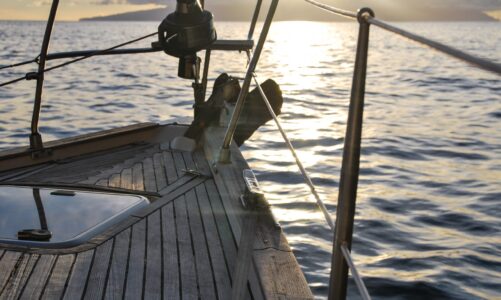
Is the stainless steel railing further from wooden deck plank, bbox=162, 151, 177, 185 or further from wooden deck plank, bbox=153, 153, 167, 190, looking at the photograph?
wooden deck plank, bbox=162, 151, 177, 185

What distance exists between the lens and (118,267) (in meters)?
3.23

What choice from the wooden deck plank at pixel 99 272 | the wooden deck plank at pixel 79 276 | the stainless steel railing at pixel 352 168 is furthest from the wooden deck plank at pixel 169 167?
the stainless steel railing at pixel 352 168

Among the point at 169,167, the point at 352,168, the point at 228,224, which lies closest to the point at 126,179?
the point at 169,167

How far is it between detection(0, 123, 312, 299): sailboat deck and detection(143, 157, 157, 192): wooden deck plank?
0.04ft

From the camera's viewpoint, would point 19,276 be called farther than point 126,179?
No

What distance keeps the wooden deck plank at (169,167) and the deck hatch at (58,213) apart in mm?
536

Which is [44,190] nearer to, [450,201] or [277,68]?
[450,201]

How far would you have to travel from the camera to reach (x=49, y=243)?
11.4 ft

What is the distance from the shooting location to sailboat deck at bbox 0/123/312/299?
2977mm

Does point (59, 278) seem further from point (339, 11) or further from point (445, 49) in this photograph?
point (445, 49)

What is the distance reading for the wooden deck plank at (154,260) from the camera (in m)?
2.99

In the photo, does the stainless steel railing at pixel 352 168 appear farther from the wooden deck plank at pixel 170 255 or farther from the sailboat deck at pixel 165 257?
the wooden deck plank at pixel 170 255

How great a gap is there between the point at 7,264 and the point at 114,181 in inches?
58.9

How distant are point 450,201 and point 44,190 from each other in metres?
5.41
